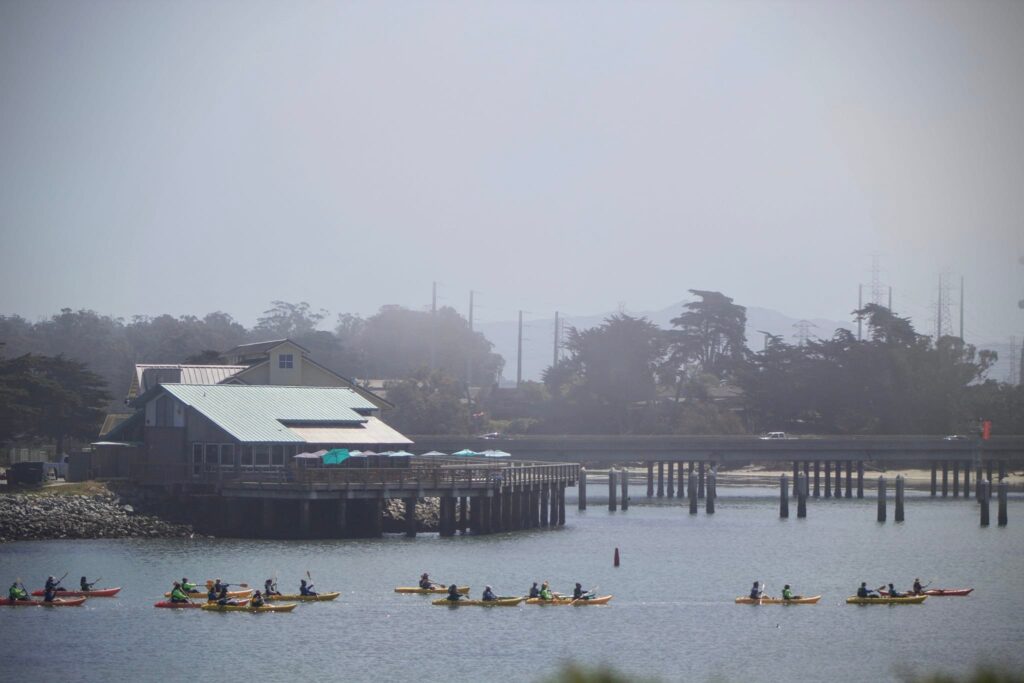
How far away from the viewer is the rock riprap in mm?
78562

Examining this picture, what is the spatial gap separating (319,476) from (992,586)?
3612 cm

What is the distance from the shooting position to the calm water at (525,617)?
51969 millimetres

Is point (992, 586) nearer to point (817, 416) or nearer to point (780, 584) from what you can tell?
point (780, 584)

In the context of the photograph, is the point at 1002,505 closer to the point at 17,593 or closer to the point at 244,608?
the point at 244,608

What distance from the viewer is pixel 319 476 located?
8144 cm

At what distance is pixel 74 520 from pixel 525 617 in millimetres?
30447

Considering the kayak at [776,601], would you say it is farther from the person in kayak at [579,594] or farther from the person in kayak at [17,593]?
the person in kayak at [17,593]

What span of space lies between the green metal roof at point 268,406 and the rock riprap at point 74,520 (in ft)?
22.5

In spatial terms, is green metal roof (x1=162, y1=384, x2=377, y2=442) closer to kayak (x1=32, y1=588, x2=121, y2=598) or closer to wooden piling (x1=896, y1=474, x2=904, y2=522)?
kayak (x1=32, y1=588, x2=121, y2=598)

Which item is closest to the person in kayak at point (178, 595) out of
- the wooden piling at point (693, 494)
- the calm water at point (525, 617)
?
the calm water at point (525, 617)

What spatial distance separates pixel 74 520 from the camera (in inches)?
3125

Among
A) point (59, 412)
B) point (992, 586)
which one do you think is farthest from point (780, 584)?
point (59, 412)

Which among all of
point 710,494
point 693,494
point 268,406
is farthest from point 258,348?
point 710,494

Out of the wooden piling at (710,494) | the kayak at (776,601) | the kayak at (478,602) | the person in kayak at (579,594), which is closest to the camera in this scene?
the kayak at (478,602)
